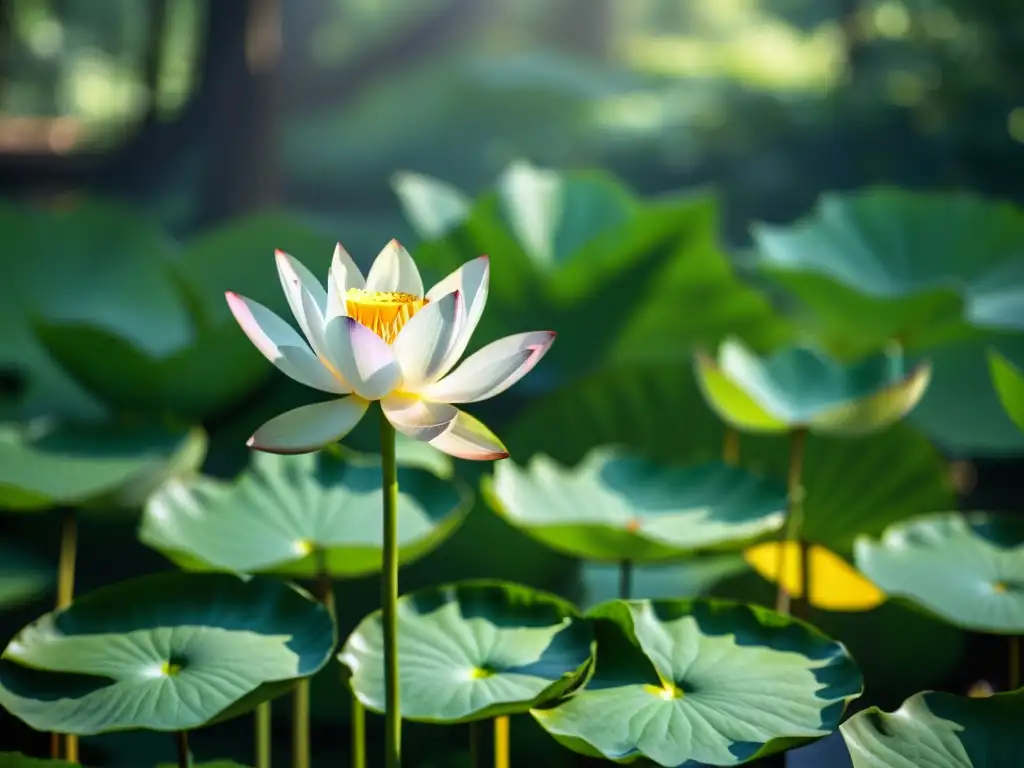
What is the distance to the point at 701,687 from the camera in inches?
28.3

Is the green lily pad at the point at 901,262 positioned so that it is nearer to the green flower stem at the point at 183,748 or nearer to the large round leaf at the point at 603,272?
the large round leaf at the point at 603,272

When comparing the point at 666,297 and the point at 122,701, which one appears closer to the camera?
the point at 122,701

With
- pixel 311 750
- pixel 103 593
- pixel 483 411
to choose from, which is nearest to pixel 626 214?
pixel 483 411

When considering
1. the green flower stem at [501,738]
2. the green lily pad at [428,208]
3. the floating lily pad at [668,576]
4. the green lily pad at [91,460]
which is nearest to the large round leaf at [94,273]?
the green lily pad at [428,208]

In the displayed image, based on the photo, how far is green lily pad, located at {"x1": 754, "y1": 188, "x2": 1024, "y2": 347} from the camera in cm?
132

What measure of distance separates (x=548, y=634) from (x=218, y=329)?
64 cm

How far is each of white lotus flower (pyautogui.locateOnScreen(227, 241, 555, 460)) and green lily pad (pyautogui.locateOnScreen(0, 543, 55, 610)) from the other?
2.25 feet

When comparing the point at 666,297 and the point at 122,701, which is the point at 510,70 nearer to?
the point at 666,297

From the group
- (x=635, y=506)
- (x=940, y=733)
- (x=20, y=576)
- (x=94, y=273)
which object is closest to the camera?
(x=940, y=733)

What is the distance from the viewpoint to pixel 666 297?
58.2 inches

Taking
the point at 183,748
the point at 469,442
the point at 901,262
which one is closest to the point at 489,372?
the point at 469,442

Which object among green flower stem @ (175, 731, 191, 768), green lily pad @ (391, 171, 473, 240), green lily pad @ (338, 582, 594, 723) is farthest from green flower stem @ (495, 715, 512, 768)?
green lily pad @ (391, 171, 473, 240)

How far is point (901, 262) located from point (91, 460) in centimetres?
114

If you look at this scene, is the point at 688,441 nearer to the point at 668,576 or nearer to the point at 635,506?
the point at 668,576
